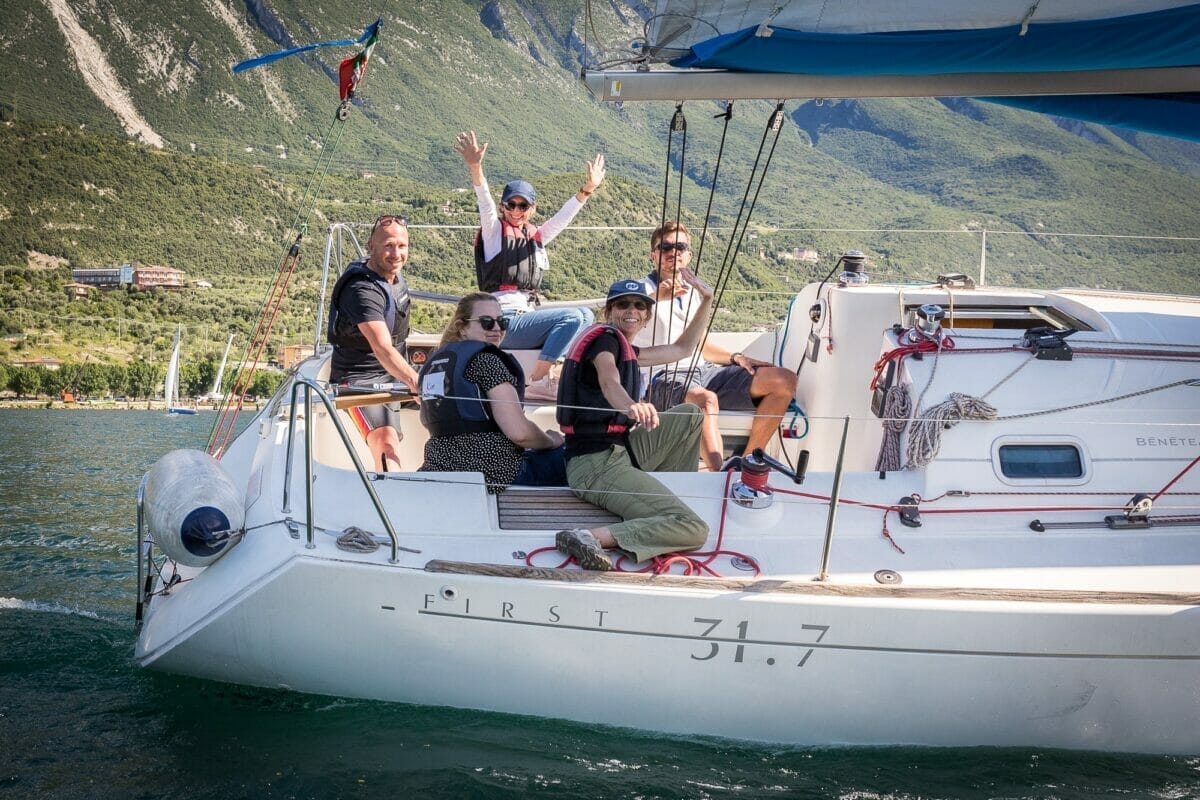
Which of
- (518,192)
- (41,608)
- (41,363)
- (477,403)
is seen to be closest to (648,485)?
(477,403)

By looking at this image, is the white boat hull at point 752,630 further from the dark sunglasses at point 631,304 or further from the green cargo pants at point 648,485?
the dark sunglasses at point 631,304

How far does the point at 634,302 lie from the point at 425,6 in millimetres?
148918

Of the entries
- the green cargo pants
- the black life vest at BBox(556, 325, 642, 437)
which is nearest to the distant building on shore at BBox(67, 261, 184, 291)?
the green cargo pants

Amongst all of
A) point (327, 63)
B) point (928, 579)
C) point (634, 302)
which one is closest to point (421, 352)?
point (634, 302)

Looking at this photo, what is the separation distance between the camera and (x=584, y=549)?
135 inches

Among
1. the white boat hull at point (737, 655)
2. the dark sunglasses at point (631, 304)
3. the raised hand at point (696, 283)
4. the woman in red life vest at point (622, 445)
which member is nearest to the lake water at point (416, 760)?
the white boat hull at point (737, 655)

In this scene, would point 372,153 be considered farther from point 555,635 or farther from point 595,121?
point 555,635

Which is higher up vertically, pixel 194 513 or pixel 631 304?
pixel 631 304

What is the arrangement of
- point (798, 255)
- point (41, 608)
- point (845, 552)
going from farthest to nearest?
point (798, 255)
point (41, 608)
point (845, 552)

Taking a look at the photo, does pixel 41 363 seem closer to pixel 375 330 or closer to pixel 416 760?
pixel 375 330

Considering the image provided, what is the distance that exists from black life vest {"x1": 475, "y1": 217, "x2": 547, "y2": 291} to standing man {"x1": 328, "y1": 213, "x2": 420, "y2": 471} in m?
0.99

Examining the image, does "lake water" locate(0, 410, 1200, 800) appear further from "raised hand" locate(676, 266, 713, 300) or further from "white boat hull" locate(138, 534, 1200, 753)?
"raised hand" locate(676, 266, 713, 300)

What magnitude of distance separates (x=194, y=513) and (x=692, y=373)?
2472 millimetres

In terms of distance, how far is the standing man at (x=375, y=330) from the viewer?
4.44 meters
